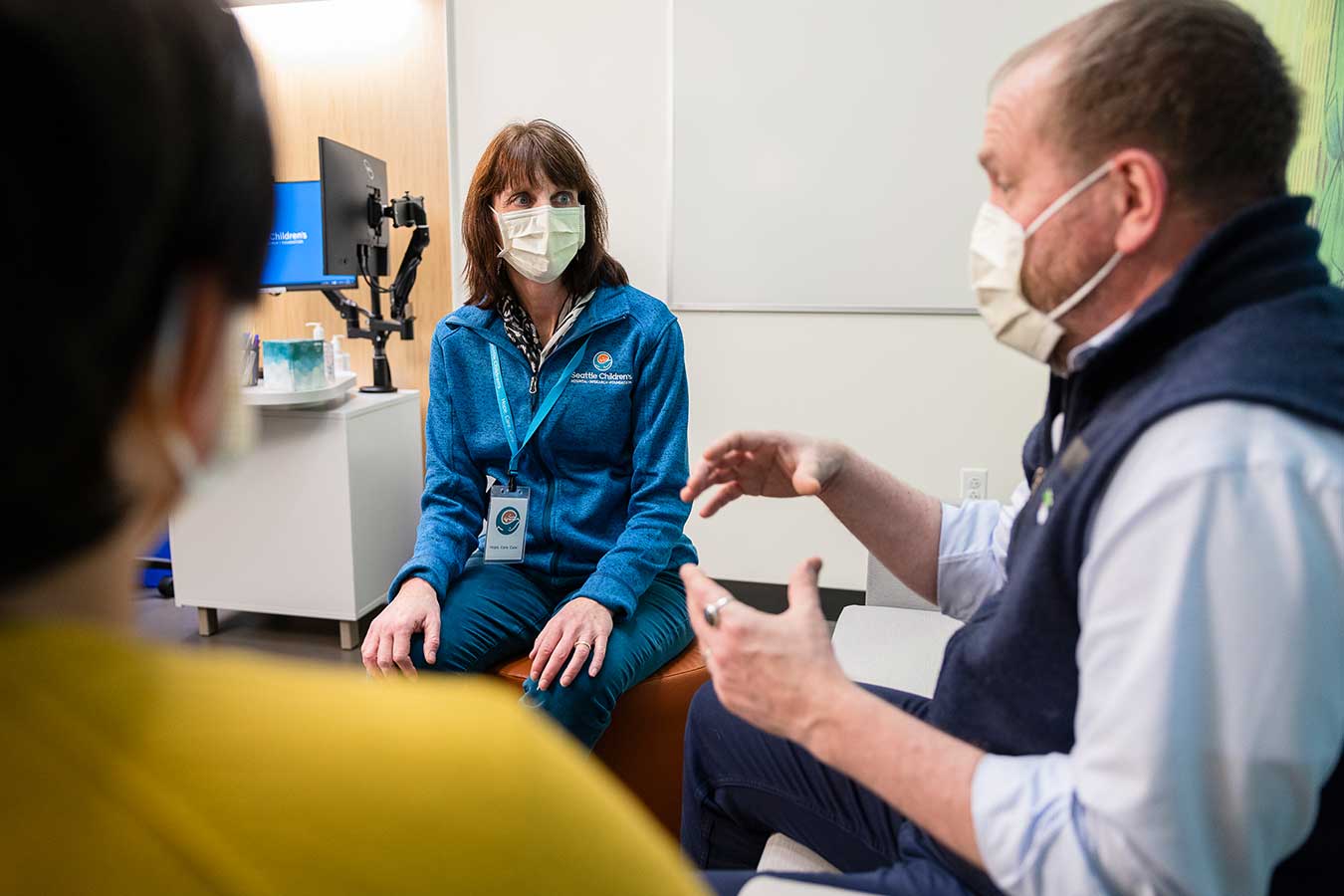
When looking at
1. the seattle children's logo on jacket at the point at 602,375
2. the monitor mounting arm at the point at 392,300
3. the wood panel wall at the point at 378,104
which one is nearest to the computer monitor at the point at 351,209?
the monitor mounting arm at the point at 392,300

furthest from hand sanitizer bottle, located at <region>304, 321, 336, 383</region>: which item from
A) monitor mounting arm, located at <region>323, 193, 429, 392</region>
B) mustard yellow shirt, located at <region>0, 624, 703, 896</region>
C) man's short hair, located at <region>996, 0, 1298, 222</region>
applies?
mustard yellow shirt, located at <region>0, 624, 703, 896</region>

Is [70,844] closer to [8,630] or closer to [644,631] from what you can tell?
[8,630]

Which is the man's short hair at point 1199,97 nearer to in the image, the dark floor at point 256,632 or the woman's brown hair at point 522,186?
the woman's brown hair at point 522,186

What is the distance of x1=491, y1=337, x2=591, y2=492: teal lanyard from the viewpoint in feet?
5.69

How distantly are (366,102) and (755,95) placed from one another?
1.51 m

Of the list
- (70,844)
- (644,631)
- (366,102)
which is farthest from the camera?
(366,102)

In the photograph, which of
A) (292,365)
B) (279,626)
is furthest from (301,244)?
(279,626)

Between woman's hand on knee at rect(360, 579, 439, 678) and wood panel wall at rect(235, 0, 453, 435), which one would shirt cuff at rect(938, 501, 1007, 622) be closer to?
woman's hand on knee at rect(360, 579, 439, 678)

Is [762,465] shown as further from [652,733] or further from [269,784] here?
[269,784]

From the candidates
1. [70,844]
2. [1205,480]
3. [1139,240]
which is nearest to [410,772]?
[70,844]

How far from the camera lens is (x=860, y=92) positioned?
268 centimetres

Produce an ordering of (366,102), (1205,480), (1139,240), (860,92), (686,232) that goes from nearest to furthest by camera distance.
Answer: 1. (1205,480)
2. (1139,240)
3. (860,92)
4. (686,232)
5. (366,102)

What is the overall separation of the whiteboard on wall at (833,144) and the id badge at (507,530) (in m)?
1.39

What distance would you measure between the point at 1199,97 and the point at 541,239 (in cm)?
128
